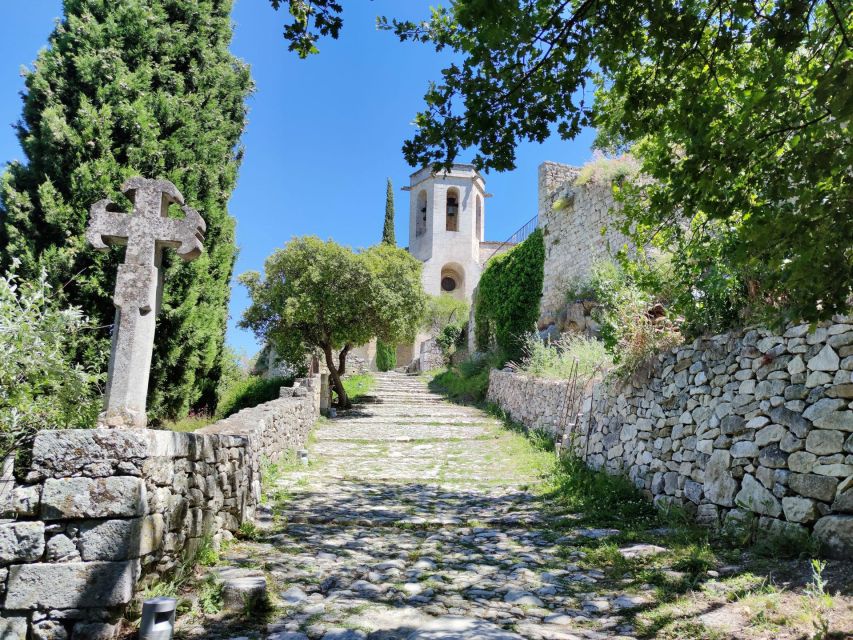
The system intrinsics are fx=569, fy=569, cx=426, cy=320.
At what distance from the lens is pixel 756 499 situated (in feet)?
15.7

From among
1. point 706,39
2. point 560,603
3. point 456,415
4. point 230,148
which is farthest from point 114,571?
point 456,415

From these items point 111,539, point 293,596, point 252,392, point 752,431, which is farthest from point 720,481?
point 252,392

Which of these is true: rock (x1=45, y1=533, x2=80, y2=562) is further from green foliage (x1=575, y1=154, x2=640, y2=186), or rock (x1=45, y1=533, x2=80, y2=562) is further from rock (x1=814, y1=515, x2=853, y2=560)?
green foliage (x1=575, y1=154, x2=640, y2=186)

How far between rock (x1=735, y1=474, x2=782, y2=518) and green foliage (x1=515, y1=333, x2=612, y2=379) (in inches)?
135

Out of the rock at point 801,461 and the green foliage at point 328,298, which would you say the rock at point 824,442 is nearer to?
the rock at point 801,461

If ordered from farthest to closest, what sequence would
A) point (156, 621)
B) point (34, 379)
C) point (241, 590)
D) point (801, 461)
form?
point (801, 461) < point (34, 379) < point (241, 590) < point (156, 621)

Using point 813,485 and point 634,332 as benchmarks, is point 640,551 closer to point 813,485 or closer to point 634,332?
point 813,485

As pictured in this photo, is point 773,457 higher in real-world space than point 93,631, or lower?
higher

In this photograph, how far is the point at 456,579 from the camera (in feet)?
14.3

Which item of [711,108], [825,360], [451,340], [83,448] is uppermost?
[451,340]

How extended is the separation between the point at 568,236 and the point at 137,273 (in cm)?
1428

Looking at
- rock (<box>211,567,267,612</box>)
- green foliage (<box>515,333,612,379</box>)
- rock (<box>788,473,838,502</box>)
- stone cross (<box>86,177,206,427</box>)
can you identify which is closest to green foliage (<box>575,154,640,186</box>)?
green foliage (<box>515,333,612,379</box>)

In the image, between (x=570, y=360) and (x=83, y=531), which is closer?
(x=83, y=531)

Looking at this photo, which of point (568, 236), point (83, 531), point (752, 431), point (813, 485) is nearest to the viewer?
point (83, 531)
